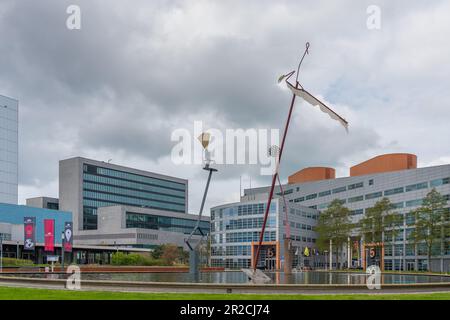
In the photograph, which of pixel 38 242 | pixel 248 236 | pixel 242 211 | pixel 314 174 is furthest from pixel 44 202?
pixel 314 174

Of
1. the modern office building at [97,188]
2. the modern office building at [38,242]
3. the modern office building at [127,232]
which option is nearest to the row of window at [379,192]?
the modern office building at [127,232]

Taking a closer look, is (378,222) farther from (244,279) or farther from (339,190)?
(244,279)

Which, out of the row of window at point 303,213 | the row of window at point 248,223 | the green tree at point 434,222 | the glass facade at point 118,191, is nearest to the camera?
the green tree at point 434,222

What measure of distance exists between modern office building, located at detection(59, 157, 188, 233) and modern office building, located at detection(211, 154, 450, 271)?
4867 cm

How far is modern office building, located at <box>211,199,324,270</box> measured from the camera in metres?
121

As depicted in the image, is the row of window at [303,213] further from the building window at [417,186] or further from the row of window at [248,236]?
the building window at [417,186]

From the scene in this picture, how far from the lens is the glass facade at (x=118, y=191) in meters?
168

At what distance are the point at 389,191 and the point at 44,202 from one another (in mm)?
104478

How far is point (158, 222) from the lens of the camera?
177 m

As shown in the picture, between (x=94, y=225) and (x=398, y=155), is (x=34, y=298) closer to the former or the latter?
(x=398, y=155)

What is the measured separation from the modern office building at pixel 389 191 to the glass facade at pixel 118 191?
49.0 m

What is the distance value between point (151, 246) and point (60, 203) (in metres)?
36.3

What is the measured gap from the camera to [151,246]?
152500 mm

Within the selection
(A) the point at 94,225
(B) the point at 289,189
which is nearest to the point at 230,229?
(B) the point at 289,189
